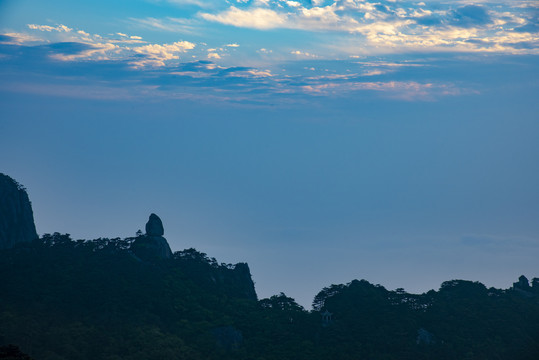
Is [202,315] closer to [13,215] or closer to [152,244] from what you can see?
[152,244]

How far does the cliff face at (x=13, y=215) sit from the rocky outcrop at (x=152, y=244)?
69.5 feet

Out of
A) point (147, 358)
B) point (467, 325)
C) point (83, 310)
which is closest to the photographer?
point (147, 358)

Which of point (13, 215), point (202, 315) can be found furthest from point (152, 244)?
point (13, 215)

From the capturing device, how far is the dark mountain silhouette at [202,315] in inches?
3644

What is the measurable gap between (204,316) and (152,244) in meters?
22.2

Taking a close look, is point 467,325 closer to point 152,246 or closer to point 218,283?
point 218,283

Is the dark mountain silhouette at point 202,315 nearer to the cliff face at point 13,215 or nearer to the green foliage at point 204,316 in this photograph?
the green foliage at point 204,316

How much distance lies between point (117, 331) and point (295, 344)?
23.9 meters

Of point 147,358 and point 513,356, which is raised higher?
point 513,356

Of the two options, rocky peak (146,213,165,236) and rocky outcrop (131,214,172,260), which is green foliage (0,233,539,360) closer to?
rocky outcrop (131,214,172,260)

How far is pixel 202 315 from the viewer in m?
105

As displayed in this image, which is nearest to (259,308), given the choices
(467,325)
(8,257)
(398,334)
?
(398,334)

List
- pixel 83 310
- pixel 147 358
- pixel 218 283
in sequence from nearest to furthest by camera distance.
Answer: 1. pixel 147 358
2. pixel 83 310
3. pixel 218 283

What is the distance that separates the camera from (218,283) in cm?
12044
